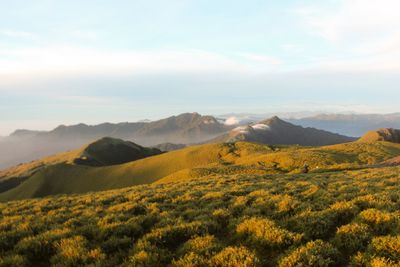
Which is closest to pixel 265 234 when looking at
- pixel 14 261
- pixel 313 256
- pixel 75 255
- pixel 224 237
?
pixel 224 237

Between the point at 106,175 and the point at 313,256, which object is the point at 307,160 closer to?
the point at 106,175

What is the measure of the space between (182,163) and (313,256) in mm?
111485

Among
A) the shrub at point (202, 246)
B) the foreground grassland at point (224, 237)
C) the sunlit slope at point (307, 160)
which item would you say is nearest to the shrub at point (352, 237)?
the foreground grassland at point (224, 237)

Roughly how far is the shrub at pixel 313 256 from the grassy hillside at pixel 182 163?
6084 cm

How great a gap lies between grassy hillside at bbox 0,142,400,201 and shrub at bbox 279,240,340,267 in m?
60.8

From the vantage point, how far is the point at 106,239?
11672 millimetres

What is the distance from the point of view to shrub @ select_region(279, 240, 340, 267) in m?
8.31

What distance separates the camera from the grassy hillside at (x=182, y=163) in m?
82.6

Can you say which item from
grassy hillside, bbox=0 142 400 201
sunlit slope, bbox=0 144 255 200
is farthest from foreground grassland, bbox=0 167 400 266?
sunlit slope, bbox=0 144 255 200

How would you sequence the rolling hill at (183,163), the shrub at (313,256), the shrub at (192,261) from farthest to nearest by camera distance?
the rolling hill at (183,163)
the shrub at (192,261)
the shrub at (313,256)

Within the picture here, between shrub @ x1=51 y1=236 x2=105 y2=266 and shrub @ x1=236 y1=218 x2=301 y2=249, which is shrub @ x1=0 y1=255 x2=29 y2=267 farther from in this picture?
shrub @ x1=236 y1=218 x2=301 y2=249

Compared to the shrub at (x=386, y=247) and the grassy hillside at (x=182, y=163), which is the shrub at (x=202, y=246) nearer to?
the shrub at (x=386, y=247)

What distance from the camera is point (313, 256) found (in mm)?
8438

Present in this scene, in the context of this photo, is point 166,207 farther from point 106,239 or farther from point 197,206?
point 106,239
